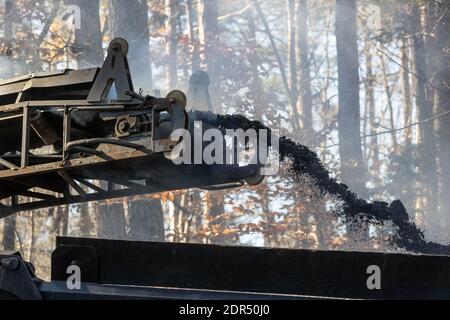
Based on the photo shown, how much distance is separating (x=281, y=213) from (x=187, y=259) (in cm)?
1210

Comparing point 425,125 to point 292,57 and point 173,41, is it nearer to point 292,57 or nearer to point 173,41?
point 173,41

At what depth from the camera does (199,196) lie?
17.4 m

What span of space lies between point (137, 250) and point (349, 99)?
15.3 metres

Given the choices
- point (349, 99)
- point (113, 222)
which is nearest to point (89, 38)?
point (113, 222)

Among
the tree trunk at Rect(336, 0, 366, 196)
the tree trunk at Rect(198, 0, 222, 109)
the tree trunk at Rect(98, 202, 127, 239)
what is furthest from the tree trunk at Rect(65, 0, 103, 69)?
the tree trunk at Rect(336, 0, 366, 196)

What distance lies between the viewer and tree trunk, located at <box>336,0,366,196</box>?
59.1 feet

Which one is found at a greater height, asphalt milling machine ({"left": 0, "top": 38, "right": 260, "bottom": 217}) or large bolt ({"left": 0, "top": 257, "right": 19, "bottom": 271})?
asphalt milling machine ({"left": 0, "top": 38, "right": 260, "bottom": 217})

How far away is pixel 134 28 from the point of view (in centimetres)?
1428

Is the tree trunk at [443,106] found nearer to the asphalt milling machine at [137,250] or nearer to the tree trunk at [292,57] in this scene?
the tree trunk at [292,57]

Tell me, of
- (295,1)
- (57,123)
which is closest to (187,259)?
(57,123)

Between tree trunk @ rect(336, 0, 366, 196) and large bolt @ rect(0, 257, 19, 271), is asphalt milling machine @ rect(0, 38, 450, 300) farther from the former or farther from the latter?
tree trunk @ rect(336, 0, 366, 196)

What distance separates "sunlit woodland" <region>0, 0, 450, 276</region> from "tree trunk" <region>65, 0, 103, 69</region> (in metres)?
0.02

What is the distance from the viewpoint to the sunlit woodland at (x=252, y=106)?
14266mm
